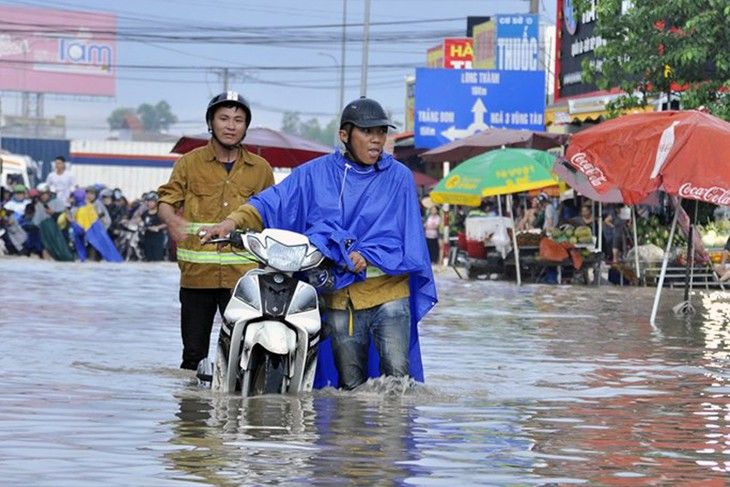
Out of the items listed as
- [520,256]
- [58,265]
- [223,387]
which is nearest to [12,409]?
[223,387]

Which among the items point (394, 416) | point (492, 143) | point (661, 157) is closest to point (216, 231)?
point (394, 416)

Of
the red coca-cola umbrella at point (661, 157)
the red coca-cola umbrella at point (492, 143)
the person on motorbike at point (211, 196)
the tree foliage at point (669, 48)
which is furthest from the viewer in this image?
the red coca-cola umbrella at point (492, 143)

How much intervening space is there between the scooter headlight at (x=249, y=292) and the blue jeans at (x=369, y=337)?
1.65ft

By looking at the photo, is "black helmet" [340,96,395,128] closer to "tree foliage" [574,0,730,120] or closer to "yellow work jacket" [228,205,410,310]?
"yellow work jacket" [228,205,410,310]

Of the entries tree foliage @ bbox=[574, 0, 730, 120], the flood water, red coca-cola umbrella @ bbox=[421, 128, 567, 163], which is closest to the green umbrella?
tree foliage @ bbox=[574, 0, 730, 120]

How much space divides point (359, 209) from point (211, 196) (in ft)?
3.92

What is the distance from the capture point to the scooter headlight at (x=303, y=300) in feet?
28.5

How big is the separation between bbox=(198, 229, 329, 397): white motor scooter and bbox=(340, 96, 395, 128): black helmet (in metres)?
0.64

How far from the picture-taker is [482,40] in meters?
56.5

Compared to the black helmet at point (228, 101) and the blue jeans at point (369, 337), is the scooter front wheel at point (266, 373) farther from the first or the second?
the black helmet at point (228, 101)

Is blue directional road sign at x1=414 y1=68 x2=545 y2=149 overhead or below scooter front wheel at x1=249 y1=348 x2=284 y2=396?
overhead

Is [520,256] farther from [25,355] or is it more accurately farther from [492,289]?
[25,355]

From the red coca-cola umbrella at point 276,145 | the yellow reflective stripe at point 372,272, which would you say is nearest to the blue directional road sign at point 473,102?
the red coca-cola umbrella at point 276,145

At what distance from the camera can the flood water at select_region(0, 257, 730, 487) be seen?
673 centimetres
